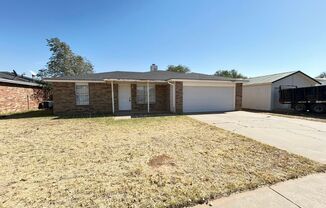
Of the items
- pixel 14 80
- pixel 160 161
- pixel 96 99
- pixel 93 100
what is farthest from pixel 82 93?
pixel 160 161

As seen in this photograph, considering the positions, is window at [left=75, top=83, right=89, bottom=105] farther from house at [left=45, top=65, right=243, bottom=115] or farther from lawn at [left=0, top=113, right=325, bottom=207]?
lawn at [left=0, top=113, right=325, bottom=207]

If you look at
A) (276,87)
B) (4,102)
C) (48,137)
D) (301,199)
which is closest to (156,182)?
(301,199)

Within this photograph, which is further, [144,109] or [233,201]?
[144,109]

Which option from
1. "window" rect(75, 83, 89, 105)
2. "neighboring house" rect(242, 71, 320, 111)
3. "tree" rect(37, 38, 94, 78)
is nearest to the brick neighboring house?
"window" rect(75, 83, 89, 105)

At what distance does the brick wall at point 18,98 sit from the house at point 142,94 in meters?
4.81

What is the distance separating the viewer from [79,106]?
13422mm

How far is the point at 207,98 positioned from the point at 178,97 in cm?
262

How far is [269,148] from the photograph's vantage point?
17.1ft

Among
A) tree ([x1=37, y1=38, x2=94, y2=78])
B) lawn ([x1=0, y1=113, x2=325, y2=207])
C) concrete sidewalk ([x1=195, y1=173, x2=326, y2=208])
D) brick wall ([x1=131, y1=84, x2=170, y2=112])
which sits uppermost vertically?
tree ([x1=37, y1=38, x2=94, y2=78])

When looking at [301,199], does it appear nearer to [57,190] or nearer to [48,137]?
[57,190]

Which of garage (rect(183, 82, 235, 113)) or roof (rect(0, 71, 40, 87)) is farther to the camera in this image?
roof (rect(0, 71, 40, 87))

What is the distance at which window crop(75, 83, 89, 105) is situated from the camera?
43.9 ft

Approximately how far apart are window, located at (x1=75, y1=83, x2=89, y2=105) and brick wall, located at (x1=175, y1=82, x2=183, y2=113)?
21.7ft

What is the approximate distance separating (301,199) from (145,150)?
348 centimetres
